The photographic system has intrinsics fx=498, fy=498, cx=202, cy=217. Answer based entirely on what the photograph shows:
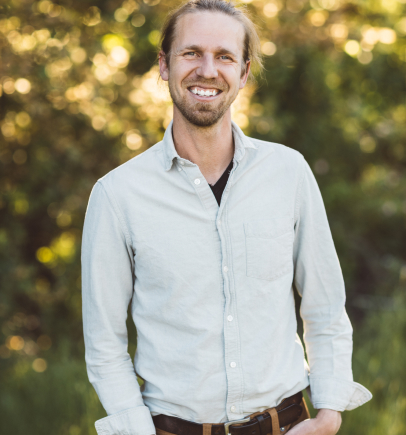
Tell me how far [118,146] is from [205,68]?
9.77 feet

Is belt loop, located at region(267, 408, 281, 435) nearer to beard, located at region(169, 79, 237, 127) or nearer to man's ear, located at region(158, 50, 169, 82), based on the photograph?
beard, located at region(169, 79, 237, 127)

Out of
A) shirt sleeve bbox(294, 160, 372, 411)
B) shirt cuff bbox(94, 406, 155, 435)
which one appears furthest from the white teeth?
shirt cuff bbox(94, 406, 155, 435)

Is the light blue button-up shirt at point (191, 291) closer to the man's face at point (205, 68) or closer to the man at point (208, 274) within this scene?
the man at point (208, 274)

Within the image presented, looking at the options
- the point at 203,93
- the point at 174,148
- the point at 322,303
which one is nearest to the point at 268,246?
the point at 322,303

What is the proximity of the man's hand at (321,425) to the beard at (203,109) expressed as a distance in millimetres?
1088

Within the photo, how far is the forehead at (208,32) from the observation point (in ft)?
5.74

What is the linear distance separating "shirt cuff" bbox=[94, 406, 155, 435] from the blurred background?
1.46 metres

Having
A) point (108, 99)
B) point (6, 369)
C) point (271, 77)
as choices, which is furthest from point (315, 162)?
point (6, 369)

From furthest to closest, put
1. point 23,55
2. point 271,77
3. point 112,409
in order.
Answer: point 271,77, point 23,55, point 112,409

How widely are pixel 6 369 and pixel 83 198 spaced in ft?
5.28

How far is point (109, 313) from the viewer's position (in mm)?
1710

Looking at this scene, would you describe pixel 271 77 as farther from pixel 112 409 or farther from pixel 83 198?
pixel 112 409

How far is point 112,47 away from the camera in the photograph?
15.1 ft

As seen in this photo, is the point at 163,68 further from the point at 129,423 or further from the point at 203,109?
the point at 129,423
